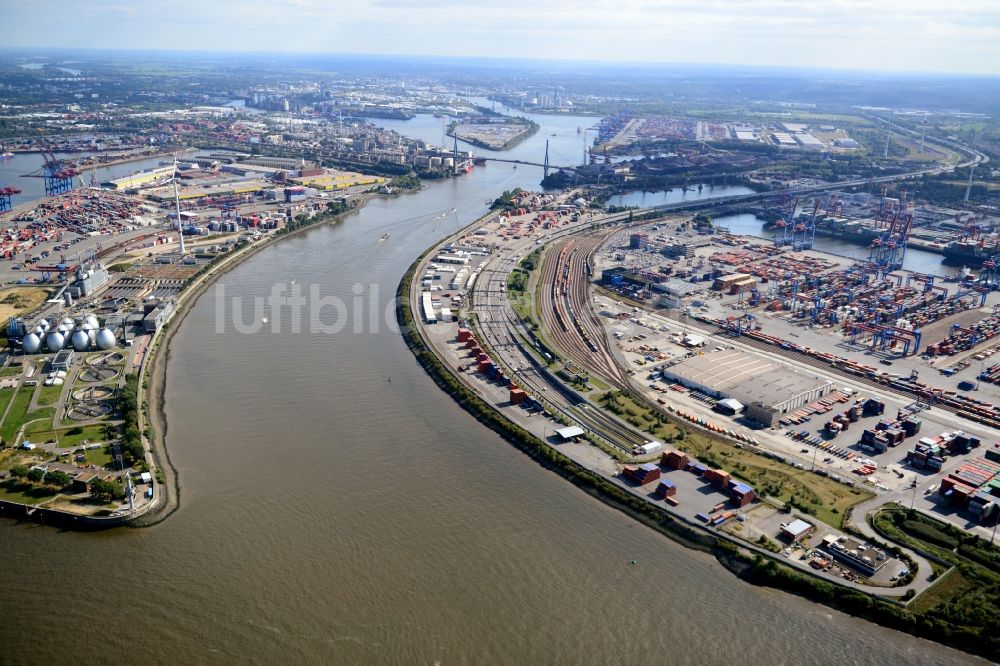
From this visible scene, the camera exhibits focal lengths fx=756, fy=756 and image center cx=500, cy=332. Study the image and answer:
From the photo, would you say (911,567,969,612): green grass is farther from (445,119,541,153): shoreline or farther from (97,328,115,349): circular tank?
(445,119,541,153): shoreline

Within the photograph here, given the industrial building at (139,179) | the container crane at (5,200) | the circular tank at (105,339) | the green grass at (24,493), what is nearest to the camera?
the green grass at (24,493)

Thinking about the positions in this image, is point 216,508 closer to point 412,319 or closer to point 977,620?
point 412,319

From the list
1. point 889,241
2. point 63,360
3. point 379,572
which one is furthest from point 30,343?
point 889,241

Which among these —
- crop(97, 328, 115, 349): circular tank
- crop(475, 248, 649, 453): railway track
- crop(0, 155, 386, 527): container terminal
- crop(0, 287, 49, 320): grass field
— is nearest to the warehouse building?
crop(475, 248, 649, 453): railway track

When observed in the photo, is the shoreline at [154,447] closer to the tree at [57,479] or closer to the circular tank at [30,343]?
the tree at [57,479]

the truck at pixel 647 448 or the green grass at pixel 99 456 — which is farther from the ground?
the truck at pixel 647 448

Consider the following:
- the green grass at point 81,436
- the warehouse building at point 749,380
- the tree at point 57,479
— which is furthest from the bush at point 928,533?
the green grass at point 81,436

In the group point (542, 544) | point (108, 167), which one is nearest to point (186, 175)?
point (108, 167)
